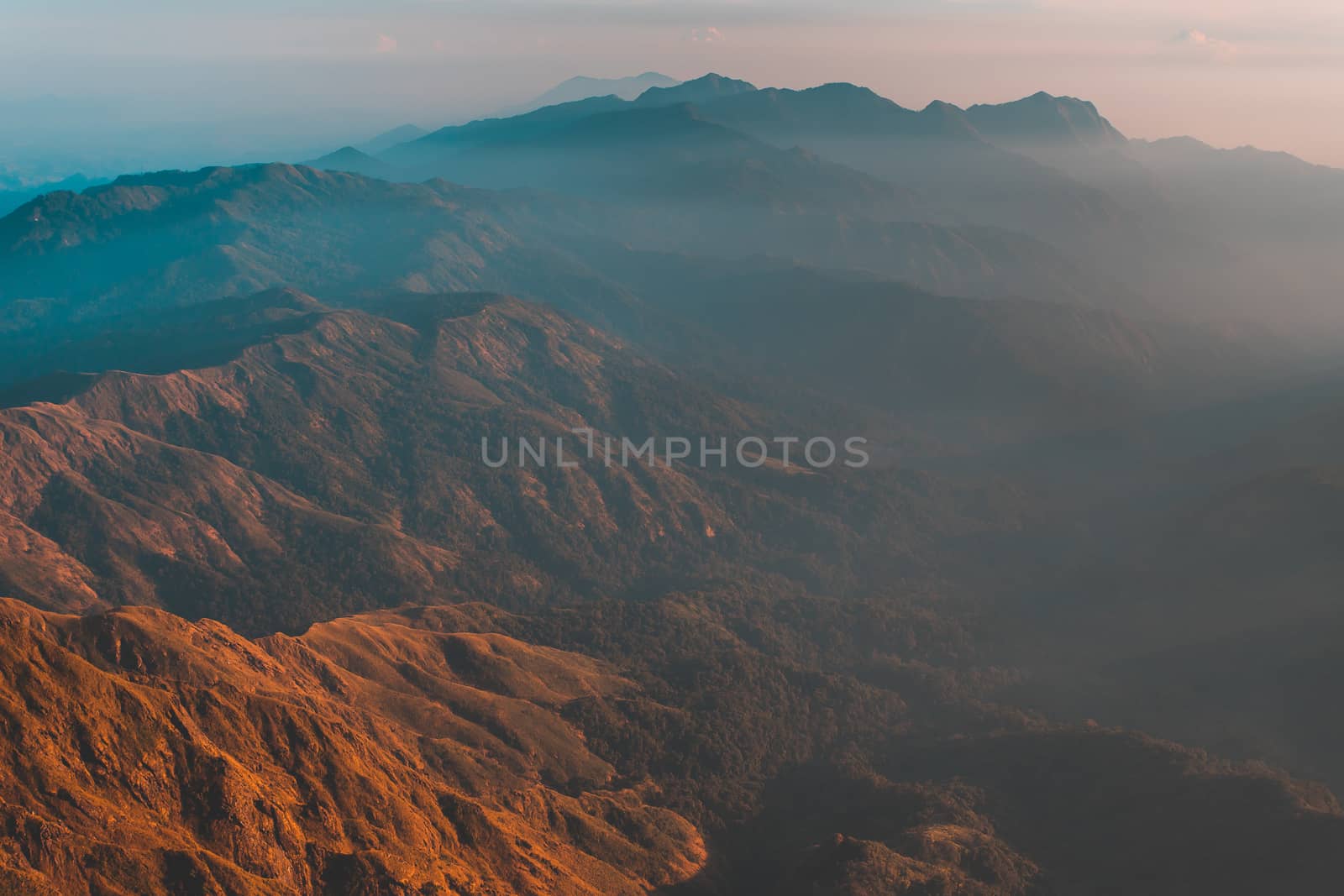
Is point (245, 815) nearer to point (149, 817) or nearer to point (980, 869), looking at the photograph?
point (149, 817)

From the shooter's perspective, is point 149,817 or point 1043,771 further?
point 1043,771

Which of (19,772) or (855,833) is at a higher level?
(19,772)

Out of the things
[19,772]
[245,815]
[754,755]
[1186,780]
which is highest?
[19,772]

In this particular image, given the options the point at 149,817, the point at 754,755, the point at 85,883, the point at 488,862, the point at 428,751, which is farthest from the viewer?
the point at 754,755

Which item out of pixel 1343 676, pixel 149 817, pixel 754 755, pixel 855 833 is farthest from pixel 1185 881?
pixel 149 817

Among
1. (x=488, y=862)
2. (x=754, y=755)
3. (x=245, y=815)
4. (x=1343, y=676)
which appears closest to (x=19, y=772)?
(x=245, y=815)

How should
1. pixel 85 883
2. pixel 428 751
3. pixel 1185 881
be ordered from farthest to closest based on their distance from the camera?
pixel 428 751
pixel 1185 881
pixel 85 883
